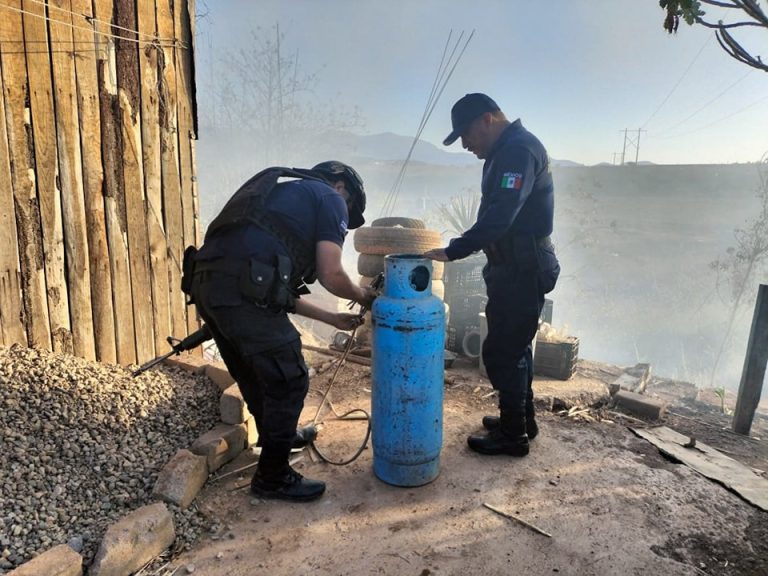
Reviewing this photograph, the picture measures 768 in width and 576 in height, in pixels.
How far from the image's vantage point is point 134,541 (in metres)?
2.00

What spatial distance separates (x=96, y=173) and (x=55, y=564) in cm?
258

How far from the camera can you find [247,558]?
7.07 ft

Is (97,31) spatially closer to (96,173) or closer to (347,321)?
(96,173)

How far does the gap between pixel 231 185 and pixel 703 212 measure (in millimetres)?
24501

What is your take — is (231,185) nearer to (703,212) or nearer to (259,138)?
(259,138)

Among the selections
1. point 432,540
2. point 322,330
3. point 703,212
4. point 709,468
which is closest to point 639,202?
point 703,212

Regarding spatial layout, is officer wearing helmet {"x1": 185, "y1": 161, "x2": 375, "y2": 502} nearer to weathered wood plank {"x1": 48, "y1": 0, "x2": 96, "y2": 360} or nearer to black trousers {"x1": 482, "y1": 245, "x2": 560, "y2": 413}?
black trousers {"x1": 482, "y1": 245, "x2": 560, "y2": 413}

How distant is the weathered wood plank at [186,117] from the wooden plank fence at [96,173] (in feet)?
0.03

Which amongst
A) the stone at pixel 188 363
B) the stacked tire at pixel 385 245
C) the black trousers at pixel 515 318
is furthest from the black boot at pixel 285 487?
the stacked tire at pixel 385 245

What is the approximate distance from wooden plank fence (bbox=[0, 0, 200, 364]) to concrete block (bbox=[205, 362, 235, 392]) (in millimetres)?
674

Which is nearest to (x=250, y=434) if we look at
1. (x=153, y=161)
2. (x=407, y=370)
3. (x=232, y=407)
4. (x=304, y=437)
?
(x=232, y=407)

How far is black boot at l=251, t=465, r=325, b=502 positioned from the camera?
2.58 metres

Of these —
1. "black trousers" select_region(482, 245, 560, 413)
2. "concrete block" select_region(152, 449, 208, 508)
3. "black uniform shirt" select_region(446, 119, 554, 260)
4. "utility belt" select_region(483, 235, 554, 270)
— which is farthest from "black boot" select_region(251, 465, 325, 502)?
"utility belt" select_region(483, 235, 554, 270)

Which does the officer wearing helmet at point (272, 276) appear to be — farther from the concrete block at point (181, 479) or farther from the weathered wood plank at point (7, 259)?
the weathered wood plank at point (7, 259)
